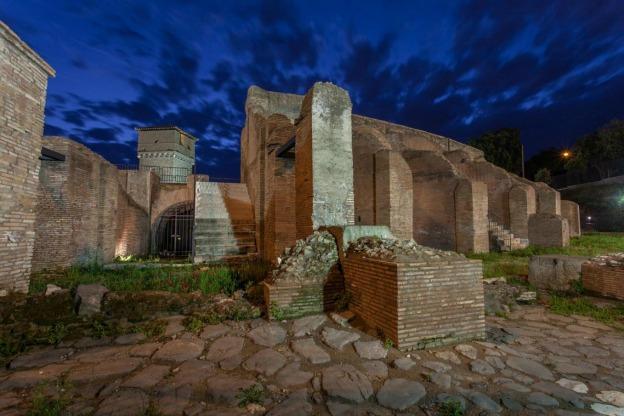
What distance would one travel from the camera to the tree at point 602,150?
2353 cm

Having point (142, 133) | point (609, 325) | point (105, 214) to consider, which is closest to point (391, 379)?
point (609, 325)

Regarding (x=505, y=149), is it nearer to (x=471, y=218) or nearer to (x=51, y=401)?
(x=471, y=218)

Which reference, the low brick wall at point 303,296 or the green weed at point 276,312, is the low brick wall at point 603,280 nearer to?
the low brick wall at point 303,296

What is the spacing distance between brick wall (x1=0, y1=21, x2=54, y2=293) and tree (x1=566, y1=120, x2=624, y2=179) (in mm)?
34310

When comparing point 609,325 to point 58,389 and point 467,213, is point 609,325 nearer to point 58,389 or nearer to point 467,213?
point 58,389

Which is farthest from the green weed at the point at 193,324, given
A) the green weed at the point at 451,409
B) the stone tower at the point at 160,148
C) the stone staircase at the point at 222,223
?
the stone tower at the point at 160,148

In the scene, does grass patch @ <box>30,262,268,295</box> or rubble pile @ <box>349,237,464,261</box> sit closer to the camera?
rubble pile @ <box>349,237,464,261</box>

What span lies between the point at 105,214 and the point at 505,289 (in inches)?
492

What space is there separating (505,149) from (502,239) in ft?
69.8

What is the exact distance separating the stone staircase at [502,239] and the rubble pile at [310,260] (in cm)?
1183

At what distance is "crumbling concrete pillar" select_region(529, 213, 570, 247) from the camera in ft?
46.2

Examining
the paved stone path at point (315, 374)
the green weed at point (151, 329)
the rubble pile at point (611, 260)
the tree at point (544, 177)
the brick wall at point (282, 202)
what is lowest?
the paved stone path at point (315, 374)

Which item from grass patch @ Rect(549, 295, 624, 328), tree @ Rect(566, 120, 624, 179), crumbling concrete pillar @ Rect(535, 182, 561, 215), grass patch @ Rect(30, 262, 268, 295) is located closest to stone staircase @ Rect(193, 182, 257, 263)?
grass patch @ Rect(30, 262, 268, 295)

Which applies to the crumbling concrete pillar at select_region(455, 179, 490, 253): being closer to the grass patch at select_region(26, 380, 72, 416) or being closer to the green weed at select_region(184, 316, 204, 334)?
the green weed at select_region(184, 316, 204, 334)
